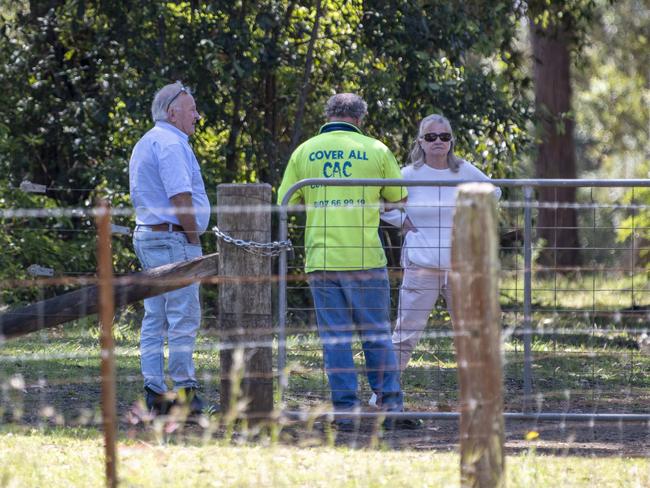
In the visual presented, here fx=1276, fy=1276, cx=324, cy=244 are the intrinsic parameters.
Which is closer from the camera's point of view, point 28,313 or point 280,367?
point 28,313

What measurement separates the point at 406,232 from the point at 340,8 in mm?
5972

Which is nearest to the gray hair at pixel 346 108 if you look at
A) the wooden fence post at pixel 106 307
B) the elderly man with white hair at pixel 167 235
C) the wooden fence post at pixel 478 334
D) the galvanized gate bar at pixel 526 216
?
the galvanized gate bar at pixel 526 216

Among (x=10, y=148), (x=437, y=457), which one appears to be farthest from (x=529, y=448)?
(x=10, y=148)

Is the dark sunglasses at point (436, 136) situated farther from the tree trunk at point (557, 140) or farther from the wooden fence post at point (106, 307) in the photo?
the tree trunk at point (557, 140)

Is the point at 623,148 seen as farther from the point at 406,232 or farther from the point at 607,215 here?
the point at 406,232

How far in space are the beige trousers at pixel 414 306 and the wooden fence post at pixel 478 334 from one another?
3.34 m

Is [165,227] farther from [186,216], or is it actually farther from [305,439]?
[305,439]

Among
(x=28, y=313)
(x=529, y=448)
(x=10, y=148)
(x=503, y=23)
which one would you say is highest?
(x=503, y=23)

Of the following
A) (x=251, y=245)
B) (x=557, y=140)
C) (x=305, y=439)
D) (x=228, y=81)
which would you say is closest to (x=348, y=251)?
(x=251, y=245)

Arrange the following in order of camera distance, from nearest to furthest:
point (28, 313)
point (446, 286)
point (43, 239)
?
1. point (28, 313)
2. point (446, 286)
3. point (43, 239)

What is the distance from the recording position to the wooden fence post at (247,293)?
6.59m

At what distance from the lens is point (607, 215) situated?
104 feet

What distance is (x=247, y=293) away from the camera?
6.65 metres

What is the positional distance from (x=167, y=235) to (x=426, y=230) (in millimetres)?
1656
